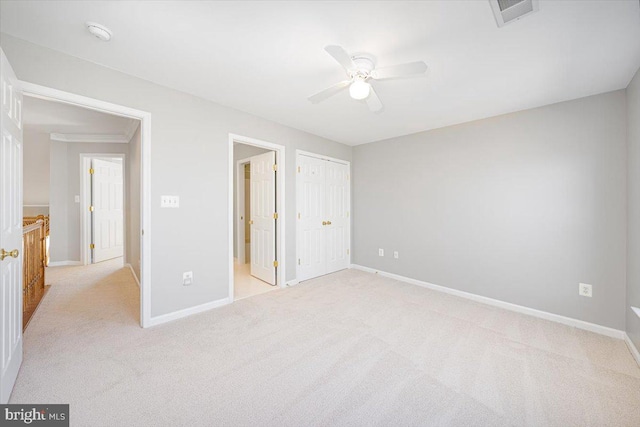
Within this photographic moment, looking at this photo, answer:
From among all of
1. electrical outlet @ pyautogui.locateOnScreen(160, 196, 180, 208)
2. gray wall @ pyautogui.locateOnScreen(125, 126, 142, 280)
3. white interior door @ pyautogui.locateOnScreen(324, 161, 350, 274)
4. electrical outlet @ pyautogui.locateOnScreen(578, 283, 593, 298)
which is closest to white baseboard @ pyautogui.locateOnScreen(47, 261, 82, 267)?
gray wall @ pyautogui.locateOnScreen(125, 126, 142, 280)

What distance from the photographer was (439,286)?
3.65 metres

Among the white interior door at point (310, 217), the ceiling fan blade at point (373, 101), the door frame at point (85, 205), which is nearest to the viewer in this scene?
the ceiling fan blade at point (373, 101)

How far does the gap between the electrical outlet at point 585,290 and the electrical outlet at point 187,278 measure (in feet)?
13.8

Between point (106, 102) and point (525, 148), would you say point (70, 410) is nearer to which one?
point (106, 102)

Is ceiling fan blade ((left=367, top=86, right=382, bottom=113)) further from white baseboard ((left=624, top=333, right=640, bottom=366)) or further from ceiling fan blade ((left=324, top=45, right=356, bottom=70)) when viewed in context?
white baseboard ((left=624, top=333, right=640, bottom=366))

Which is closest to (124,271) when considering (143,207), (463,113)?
(143,207)

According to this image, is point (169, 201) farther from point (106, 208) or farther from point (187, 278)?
point (106, 208)

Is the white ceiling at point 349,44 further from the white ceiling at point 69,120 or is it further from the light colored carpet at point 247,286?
the light colored carpet at point 247,286

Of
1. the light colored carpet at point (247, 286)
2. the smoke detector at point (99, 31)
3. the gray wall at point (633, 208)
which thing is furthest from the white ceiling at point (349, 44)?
the light colored carpet at point (247, 286)

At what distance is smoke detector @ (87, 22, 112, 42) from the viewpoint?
165 cm

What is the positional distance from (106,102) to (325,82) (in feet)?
6.59

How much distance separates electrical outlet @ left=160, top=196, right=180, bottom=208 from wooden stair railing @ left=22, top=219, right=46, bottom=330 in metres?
1.57

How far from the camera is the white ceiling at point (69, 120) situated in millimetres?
3348

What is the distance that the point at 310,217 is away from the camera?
13.5 feet
